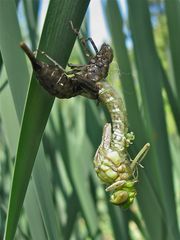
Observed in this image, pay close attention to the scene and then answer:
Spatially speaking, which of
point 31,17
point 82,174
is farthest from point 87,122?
point 31,17

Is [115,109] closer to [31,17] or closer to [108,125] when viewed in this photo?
[108,125]

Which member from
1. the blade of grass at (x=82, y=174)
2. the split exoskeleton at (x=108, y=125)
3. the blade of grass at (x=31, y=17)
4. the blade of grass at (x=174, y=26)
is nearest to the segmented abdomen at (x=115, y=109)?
the split exoskeleton at (x=108, y=125)

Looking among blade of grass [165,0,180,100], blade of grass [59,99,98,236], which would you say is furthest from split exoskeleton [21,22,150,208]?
blade of grass [59,99,98,236]

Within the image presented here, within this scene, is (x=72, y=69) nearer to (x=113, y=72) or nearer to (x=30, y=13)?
(x=113, y=72)

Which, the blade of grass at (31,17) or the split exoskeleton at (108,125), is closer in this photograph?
the split exoskeleton at (108,125)

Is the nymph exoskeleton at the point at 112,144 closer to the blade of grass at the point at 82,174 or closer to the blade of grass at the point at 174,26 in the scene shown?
the blade of grass at the point at 174,26

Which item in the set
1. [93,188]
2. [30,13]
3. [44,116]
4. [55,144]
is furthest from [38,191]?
[93,188]
